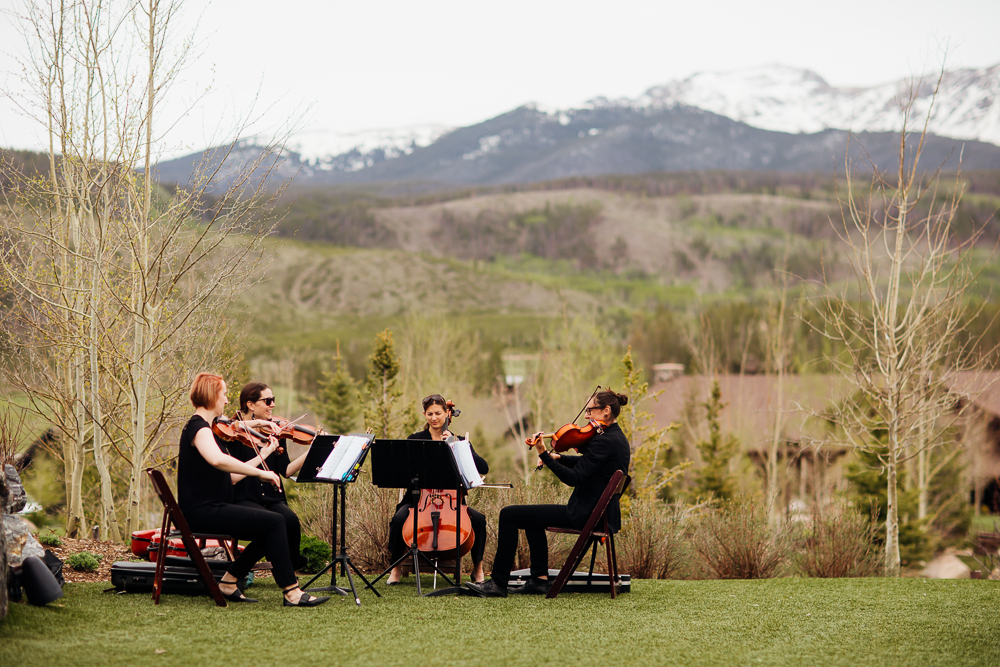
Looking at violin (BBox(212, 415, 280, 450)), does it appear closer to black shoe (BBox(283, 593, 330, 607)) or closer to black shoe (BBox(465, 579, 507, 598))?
black shoe (BBox(283, 593, 330, 607))

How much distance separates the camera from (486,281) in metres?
141

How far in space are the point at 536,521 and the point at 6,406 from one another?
6319 millimetres

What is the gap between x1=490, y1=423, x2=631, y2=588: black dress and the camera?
6.43 meters

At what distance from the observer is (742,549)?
944 cm

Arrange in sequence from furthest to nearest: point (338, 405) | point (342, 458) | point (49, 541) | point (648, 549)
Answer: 1. point (338, 405)
2. point (648, 549)
3. point (49, 541)
4. point (342, 458)

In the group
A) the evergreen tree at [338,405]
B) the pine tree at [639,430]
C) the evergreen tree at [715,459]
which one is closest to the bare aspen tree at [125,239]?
the pine tree at [639,430]

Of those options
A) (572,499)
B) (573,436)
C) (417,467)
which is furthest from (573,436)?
(417,467)

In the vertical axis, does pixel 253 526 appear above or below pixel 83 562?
above

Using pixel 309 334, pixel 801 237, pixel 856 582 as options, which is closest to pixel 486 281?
pixel 309 334

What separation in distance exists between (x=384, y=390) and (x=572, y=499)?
17437 mm

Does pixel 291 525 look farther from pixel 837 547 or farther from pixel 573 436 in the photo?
pixel 837 547

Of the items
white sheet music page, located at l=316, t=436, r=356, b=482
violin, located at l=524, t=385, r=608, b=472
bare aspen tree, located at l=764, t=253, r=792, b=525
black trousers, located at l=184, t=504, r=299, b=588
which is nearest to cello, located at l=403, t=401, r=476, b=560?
violin, located at l=524, t=385, r=608, b=472

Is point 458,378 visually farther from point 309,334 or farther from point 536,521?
point 309,334

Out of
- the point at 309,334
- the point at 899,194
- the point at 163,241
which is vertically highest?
the point at 899,194
